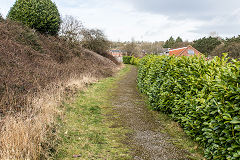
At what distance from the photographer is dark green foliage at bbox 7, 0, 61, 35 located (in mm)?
13055

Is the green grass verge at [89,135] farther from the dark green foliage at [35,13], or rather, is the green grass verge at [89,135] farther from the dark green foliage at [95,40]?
the dark green foliage at [95,40]

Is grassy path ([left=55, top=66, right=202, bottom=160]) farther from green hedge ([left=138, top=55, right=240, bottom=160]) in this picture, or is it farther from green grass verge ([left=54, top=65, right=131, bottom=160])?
green hedge ([left=138, top=55, right=240, bottom=160])

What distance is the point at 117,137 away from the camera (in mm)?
4453

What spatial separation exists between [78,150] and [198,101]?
2699 mm

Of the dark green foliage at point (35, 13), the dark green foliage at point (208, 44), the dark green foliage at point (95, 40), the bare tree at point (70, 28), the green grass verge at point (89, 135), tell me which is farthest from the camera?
the dark green foliage at point (208, 44)

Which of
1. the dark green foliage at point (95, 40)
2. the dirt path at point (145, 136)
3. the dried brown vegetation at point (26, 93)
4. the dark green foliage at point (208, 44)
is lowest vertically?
the dirt path at point (145, 136)

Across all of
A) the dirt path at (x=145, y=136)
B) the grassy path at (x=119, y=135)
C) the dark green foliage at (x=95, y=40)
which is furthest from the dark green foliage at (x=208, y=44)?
the grassy path at (x=119, y=135)

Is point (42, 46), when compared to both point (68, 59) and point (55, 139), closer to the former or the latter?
point (68, 59)

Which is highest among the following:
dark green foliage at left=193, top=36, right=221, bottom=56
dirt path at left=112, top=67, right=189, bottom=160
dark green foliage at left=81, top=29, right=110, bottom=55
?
dark green foliage at left=193, top=36, right=221, bottom=56

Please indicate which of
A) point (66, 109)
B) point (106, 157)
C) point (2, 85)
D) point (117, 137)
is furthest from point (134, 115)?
point (2, 85)

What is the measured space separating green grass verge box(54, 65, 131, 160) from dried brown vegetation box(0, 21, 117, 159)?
1.19 feet

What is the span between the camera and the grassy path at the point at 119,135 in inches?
144

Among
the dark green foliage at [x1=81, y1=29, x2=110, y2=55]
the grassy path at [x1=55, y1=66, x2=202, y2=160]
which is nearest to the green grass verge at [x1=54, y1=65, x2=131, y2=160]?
the grassy path at [x1=55, y1=66, x2=202, y2=160]

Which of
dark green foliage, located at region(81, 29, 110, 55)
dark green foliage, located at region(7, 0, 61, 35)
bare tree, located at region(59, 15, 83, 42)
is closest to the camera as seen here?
dark green foliage, located at region(7, 0, 61, 35)
